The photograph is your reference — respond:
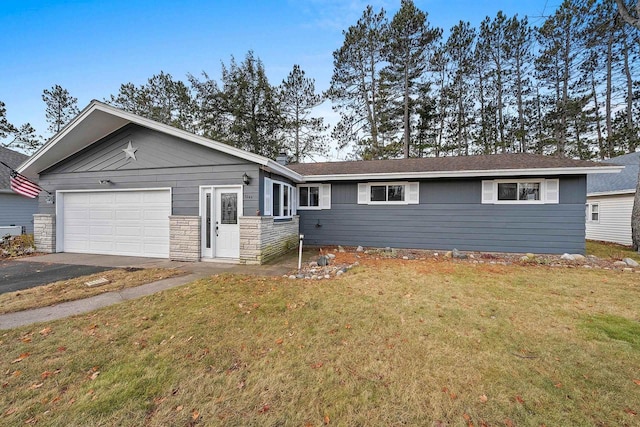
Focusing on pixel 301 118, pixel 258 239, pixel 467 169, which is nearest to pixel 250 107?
pixel 301 118

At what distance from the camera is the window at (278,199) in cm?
754

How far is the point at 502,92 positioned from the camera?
1881 cm

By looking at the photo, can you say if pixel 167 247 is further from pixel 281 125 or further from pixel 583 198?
pixel 281 125

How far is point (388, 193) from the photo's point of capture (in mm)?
9609

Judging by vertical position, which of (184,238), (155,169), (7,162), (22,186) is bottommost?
(184,238)

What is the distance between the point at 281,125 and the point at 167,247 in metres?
14.2

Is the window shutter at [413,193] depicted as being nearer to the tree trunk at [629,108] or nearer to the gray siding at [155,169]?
the gray siding at [155,169]

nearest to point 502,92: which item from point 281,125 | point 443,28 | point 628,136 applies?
point 443,28

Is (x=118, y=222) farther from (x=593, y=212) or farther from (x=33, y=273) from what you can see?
(x=593, y=212)

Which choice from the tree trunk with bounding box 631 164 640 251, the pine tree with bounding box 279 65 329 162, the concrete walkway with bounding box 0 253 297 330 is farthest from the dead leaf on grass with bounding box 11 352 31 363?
the pine tree with bounding box 279 65 329 162

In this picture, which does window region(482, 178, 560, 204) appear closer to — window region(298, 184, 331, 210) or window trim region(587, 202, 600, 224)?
window region(298, 184, 331, 210)

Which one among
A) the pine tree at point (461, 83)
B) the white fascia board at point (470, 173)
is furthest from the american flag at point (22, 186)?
the pine tree at point (461, 83)

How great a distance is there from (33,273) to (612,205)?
67.5ft

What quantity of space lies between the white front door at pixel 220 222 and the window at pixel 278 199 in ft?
2.68
